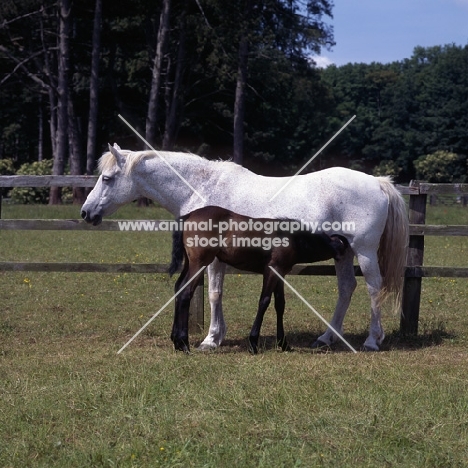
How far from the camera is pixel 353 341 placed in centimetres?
712

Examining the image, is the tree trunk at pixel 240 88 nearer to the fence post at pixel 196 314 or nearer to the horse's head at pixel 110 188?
the fence post at pixel 196 314

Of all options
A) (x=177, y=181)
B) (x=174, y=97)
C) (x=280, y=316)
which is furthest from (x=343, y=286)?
(x=174, y=97)

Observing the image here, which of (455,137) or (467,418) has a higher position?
(455,137)

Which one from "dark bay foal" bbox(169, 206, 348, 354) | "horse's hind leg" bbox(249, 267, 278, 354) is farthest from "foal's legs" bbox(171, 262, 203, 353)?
"horse's hind leg" bbox(249, 267, 278, 354)

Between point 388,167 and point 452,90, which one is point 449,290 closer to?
point 388,167

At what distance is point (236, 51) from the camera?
103ft

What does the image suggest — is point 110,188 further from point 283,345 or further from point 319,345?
point 319,345

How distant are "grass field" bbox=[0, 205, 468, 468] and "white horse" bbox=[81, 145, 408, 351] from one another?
856mm

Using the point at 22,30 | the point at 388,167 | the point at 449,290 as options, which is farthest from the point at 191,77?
the point at 449,290

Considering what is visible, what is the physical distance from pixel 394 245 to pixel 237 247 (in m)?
1.60

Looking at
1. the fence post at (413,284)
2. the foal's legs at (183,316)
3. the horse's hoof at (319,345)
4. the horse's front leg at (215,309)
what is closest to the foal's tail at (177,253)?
the foal's legs at (183,316)

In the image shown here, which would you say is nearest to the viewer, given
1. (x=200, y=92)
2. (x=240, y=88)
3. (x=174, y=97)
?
(x=240, y=88)

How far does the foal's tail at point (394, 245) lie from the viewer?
6812mm

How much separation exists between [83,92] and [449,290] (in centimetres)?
3516
